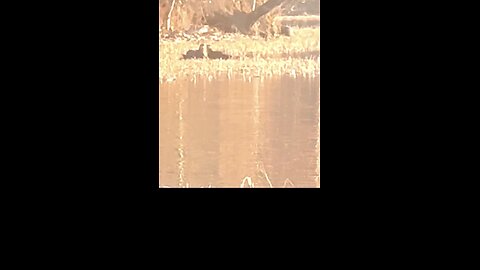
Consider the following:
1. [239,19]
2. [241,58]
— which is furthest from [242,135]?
[239,19]

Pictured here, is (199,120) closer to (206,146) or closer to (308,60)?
(206,146)

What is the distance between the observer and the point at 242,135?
3.62 metres

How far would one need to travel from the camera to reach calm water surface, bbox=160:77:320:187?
3604 millimetres

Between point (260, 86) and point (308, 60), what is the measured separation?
198mm

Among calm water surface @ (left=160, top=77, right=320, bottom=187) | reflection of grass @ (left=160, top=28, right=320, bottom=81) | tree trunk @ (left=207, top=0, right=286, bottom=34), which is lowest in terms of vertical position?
calm water surface @ (left=160, top=77, right=320, bottom=187)

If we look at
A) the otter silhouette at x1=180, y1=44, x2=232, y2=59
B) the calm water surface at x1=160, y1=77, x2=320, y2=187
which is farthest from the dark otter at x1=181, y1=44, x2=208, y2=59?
the calm water surface at x1=160, y1=77, x2=320, y2=187

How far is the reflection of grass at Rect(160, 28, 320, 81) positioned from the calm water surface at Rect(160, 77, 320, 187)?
5 centimetres

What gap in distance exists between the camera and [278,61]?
12.0 ft

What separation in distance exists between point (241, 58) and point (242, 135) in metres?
0.28

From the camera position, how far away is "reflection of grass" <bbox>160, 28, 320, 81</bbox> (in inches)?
143

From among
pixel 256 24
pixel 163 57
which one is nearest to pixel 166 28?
pixel 163 57

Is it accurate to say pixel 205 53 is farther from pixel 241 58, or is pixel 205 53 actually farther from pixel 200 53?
pixel 241 58

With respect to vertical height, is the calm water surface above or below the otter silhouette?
below

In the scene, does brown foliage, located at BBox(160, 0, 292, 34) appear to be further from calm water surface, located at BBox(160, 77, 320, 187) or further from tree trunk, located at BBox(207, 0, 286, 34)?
calm water surface, located at BBox(160, 77, 320, 187)
